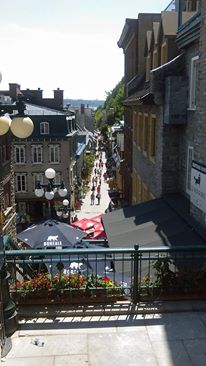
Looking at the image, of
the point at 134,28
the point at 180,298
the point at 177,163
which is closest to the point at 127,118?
the point at 134,28

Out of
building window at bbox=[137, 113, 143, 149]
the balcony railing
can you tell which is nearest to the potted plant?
the balcony railing

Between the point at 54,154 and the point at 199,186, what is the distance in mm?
29513

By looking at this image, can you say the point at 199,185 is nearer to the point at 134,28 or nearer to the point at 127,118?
the point at 134,28

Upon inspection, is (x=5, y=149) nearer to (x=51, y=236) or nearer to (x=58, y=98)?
(x=51, y=236)

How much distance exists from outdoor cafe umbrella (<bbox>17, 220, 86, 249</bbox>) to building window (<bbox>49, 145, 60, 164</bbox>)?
883 inches

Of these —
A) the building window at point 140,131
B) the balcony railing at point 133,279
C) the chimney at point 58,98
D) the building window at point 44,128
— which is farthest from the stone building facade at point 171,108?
the chimney at point 58,98

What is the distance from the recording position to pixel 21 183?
125 feet

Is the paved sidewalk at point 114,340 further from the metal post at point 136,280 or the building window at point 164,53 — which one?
the building window at point 164,53

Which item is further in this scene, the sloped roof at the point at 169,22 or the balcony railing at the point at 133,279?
the sloped roof at the point at 169,22

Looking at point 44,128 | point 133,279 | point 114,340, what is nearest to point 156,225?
point 133,279

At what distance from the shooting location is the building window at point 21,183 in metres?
38.0

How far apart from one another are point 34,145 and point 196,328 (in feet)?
107

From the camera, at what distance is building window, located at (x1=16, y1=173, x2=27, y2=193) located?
38000 mm

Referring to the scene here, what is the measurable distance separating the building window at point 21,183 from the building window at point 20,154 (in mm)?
1338
